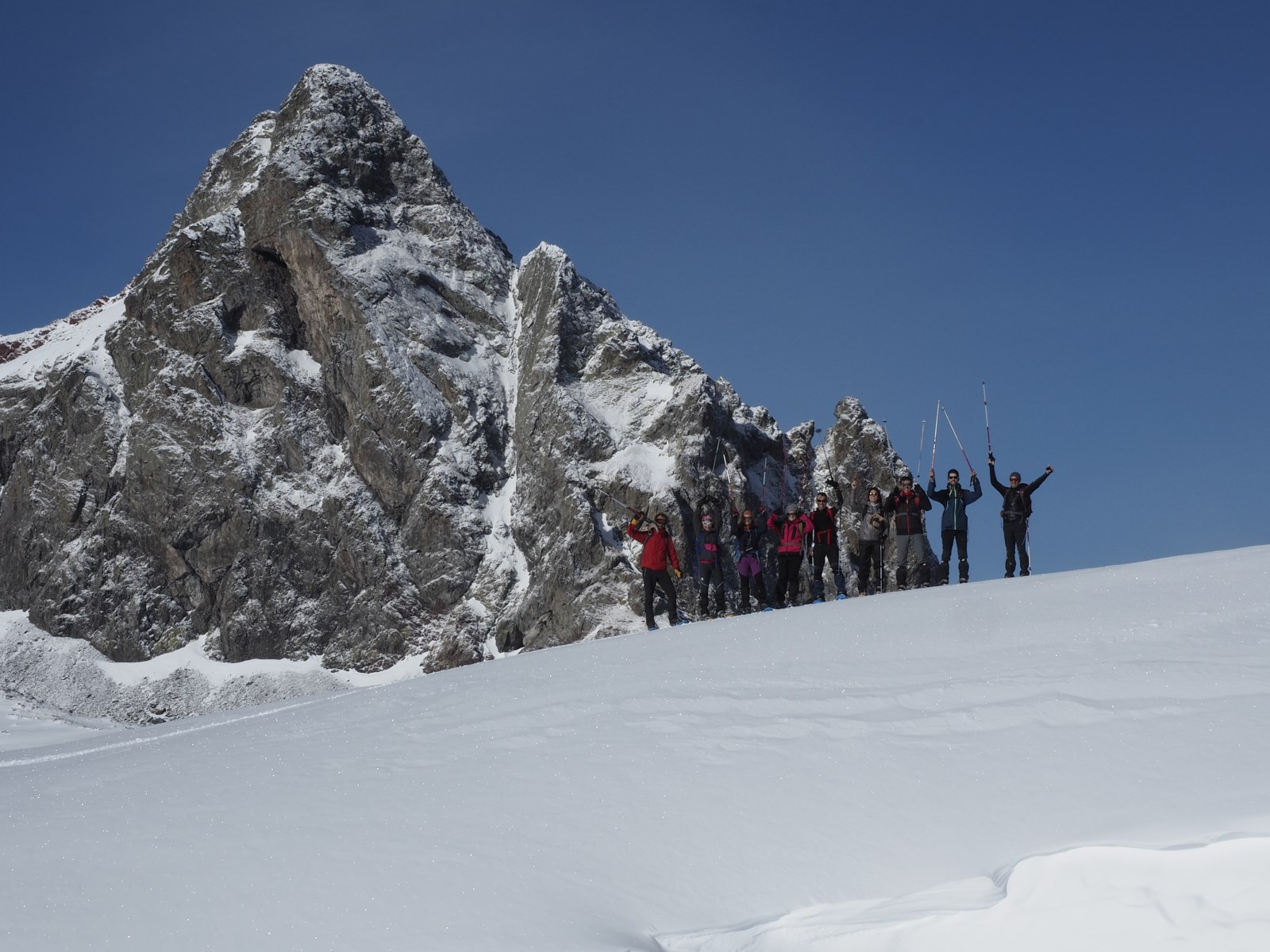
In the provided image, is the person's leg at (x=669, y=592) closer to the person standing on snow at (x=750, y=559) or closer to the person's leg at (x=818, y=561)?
the person standing on snow at (x=750, y=559)

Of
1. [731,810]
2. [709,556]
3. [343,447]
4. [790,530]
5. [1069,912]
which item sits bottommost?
[1069,912]

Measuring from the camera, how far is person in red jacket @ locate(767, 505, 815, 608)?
65.6ft

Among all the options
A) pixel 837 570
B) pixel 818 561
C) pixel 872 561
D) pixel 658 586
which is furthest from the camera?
pixel 837 570

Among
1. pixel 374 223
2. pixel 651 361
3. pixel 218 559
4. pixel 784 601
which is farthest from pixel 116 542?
pixel 784 601

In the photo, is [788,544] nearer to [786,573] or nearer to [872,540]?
[786,573]

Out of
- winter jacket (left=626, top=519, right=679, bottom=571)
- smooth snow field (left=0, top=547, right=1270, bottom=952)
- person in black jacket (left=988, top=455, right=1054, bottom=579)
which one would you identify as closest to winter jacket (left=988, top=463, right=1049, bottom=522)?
person in black jacket (left=988, top=455, right=1054, bottom=579)

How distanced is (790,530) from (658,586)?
101 inches

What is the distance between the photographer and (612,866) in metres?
6.64

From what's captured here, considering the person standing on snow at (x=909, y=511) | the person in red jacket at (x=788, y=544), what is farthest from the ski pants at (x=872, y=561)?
the person in red jacket at (x=788, y=544)

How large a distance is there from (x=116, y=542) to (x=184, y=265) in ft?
77.7

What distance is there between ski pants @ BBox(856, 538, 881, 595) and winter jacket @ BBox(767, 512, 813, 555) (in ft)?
4.14

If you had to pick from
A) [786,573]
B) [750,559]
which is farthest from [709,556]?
[786,573]

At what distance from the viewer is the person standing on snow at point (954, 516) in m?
19.7

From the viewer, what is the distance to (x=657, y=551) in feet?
63.2
